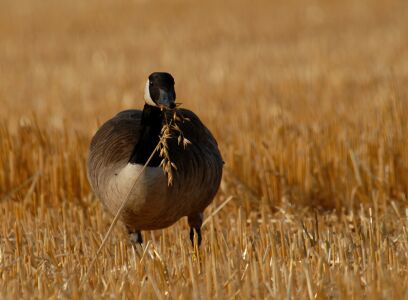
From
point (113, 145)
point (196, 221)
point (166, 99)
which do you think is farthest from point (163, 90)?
point (196, 221)

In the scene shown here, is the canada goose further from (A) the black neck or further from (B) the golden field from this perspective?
(B) the golden field

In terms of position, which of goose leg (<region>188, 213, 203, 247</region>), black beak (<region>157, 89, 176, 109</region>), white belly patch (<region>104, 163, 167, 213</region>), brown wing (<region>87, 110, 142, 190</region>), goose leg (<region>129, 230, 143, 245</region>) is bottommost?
goose leg (<region>129, 230, 143, 245</region>)

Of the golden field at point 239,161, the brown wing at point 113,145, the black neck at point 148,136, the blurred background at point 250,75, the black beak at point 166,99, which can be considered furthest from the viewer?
the blurred background at point 250,75

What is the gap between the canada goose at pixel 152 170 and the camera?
455 centimetres

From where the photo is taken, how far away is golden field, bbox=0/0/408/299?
3791 mm

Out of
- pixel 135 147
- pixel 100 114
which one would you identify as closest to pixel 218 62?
pixel 100 114

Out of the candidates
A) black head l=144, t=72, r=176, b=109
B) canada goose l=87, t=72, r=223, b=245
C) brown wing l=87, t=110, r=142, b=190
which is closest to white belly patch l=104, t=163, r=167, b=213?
canada goose l=87, t=72, r=223, b=245

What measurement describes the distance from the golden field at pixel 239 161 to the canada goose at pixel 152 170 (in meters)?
0.20

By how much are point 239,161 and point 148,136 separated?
83.4 inches

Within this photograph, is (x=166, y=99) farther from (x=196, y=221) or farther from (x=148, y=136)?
(x=196, y=221)

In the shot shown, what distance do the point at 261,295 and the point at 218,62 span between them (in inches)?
444

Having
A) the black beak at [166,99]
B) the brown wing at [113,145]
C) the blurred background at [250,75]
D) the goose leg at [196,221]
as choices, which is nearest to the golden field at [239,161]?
the blurred background at [250,75]

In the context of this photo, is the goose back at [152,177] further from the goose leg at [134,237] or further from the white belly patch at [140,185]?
the goose leg at [134,237]

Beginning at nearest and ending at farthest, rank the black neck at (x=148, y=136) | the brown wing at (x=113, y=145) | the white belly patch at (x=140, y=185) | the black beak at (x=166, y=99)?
the black beak at (x=166, y=99) < the white belly patch at (x=140, y=185) < the black neck at (x=148, y=136) < the brown wing at (x=113, y=145)
